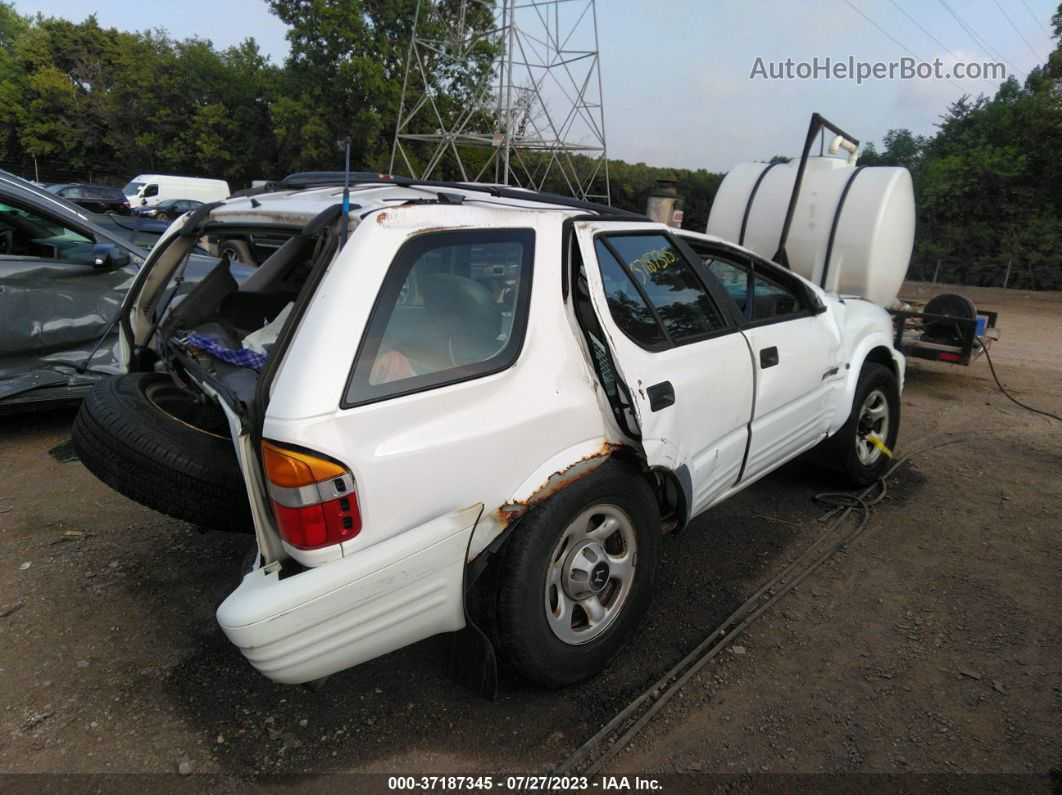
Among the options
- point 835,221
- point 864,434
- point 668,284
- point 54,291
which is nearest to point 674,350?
point 668,284

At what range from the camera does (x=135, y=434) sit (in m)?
2.38

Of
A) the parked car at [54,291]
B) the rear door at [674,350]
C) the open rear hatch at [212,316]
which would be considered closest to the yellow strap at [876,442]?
the rear door at [674,350]

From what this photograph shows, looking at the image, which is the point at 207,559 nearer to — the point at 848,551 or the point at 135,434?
the point at 135,434

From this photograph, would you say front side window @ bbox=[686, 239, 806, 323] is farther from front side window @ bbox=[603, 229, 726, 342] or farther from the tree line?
the tree line

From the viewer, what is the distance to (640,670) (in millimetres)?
2617

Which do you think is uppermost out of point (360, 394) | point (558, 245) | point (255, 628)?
point (558, 245)

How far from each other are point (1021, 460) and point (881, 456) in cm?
143

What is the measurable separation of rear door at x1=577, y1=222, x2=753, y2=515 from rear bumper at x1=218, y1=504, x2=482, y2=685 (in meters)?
0.86

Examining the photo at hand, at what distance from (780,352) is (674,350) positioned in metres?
0.88

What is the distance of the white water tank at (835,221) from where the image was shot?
5527 mm

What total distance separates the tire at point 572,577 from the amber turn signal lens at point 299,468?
0.65 m

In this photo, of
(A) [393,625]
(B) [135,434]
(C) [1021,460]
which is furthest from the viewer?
(C) [1021,460]

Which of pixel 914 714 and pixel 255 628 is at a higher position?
pixel 255 628

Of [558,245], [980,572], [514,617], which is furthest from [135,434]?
[980,572]
